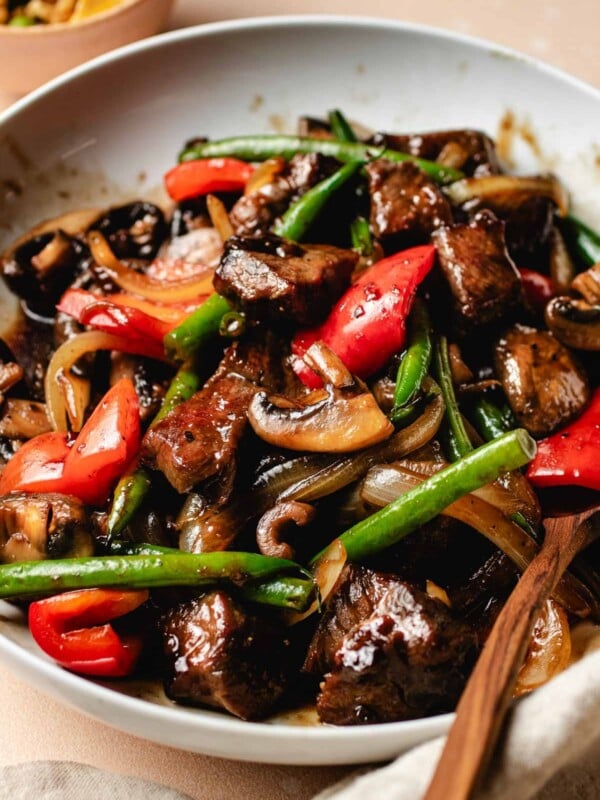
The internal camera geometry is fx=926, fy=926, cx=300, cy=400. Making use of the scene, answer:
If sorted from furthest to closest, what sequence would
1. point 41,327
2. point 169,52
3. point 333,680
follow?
point 169,52
point 41,327
point 333,680

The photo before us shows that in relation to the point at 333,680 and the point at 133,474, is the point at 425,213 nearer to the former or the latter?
the point at 133,474

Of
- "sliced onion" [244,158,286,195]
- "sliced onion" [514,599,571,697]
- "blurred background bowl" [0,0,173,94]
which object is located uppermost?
"blurred background bowl" [0,0,173,94]

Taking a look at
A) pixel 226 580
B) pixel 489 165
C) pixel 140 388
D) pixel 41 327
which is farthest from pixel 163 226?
pixel 226 580

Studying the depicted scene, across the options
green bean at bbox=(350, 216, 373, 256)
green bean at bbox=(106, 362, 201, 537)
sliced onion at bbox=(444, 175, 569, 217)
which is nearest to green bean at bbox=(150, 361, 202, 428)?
green bean at bbox=(106, 362, 201, 537)

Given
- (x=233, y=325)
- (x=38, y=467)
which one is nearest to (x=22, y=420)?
(x=38, y=467)

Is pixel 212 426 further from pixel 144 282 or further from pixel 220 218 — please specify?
pixel 220 218

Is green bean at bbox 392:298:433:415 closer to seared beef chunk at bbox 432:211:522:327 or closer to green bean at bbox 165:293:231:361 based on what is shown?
seared beef chunk at bbox 432:211:522:327
